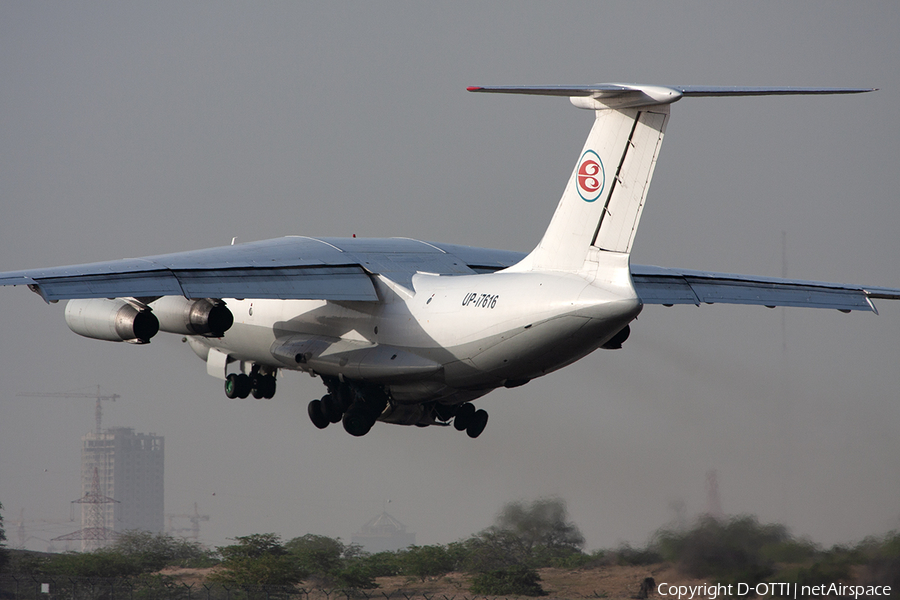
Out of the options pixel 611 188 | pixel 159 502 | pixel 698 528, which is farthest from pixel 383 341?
pixel 159 502

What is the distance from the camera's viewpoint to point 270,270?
43.2ft

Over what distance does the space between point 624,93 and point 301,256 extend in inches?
201

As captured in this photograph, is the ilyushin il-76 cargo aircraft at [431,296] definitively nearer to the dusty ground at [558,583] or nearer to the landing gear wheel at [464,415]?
the landing gear wheel at [464,415]

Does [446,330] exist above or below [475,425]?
above

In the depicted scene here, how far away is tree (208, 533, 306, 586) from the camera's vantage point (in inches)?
760

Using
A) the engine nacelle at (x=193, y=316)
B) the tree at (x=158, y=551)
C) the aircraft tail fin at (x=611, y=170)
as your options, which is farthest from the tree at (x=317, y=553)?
the aircraft tail fin at (x=611, y=170)

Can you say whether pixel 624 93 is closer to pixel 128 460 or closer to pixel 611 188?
pixel 611 188

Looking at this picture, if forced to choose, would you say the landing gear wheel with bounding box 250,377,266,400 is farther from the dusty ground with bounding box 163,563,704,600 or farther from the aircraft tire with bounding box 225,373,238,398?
the dusty ground with bounding box 163,563,704,600

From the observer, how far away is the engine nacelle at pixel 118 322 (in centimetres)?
1353

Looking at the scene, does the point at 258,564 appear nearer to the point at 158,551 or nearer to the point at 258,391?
the point at 158,551

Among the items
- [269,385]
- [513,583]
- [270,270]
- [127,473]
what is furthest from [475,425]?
[127,473]

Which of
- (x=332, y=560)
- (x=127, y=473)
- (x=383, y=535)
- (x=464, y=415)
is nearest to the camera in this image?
(x=464, y=415)

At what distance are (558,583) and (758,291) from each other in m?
6.11

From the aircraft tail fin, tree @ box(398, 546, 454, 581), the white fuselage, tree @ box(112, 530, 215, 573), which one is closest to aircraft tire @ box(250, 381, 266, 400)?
the white fuselage
